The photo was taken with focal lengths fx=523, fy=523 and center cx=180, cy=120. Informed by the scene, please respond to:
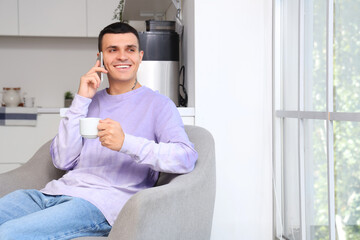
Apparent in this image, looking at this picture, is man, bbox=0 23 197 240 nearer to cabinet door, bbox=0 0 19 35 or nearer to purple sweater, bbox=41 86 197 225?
purple sweater, bbox=41 86 197 225

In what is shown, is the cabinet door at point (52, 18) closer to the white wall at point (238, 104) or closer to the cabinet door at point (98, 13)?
the cabinet door at point (98, 13)

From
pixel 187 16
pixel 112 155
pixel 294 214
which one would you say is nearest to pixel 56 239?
pixel 112 155

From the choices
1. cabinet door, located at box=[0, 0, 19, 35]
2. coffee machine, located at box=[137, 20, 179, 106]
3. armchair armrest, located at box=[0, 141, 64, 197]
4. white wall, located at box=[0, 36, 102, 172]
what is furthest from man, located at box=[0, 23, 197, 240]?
white wall, located at box=[0, 36, 102, 172]

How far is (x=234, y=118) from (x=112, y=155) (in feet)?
2.14

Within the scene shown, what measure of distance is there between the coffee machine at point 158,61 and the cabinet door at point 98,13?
2.45 metres

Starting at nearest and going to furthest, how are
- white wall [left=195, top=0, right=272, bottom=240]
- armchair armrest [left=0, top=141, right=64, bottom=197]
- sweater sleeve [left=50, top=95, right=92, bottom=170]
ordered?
sweater sleeve [left=50, top=95, right=92, bottom=170], armchair armrest [left=0, top=141, right=64, bottom=197], white wall [left=195, top=0, right=272, bottom=240]

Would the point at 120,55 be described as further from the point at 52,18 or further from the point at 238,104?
the point at 52,18

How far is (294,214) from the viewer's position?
1.97 m

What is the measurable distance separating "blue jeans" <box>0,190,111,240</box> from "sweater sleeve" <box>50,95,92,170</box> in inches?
6.3

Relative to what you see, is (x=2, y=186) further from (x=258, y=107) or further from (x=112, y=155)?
(x=258, y=107)

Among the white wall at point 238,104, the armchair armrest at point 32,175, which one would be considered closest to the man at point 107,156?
the armchair armrest at point 32,175

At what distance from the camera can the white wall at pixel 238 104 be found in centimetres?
212

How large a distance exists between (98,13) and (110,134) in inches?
136

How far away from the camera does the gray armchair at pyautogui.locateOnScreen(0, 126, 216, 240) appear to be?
1240 mm
